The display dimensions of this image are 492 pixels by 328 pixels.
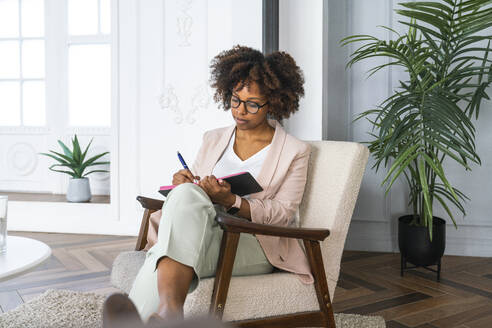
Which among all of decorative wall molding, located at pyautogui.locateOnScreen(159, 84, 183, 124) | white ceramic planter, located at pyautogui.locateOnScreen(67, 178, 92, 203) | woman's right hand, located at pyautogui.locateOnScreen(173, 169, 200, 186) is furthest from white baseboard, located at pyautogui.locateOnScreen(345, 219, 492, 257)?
white ceramic planter, located at pyautogui.locateOnScreen(67, 178, 92, 203)

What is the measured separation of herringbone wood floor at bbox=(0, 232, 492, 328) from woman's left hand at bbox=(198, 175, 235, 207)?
101 centimetres

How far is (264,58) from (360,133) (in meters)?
1.73

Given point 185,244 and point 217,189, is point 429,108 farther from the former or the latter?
point 185,244

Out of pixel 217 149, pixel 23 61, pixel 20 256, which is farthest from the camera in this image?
pixel 23 61

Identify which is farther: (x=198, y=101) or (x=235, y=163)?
(x=198, y=101)

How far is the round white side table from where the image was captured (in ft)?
5.14

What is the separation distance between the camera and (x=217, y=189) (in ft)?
5.96

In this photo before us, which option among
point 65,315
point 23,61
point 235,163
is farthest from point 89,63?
point 235,163

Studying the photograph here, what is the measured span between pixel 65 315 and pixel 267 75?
1.46 m

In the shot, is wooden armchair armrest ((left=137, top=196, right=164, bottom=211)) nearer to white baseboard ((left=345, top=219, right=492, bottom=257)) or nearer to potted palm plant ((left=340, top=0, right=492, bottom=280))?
potted palm plant ((left=340, top=0, right=492, bottom=280))

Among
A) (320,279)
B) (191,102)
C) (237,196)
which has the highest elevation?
(191,102)

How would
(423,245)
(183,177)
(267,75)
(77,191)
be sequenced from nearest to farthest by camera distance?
(183,177), (267,75), (423,245), (77,191)

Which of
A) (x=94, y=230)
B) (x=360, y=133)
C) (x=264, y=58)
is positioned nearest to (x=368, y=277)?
(x=360, y=133)

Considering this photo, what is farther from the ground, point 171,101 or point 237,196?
point 171,101
